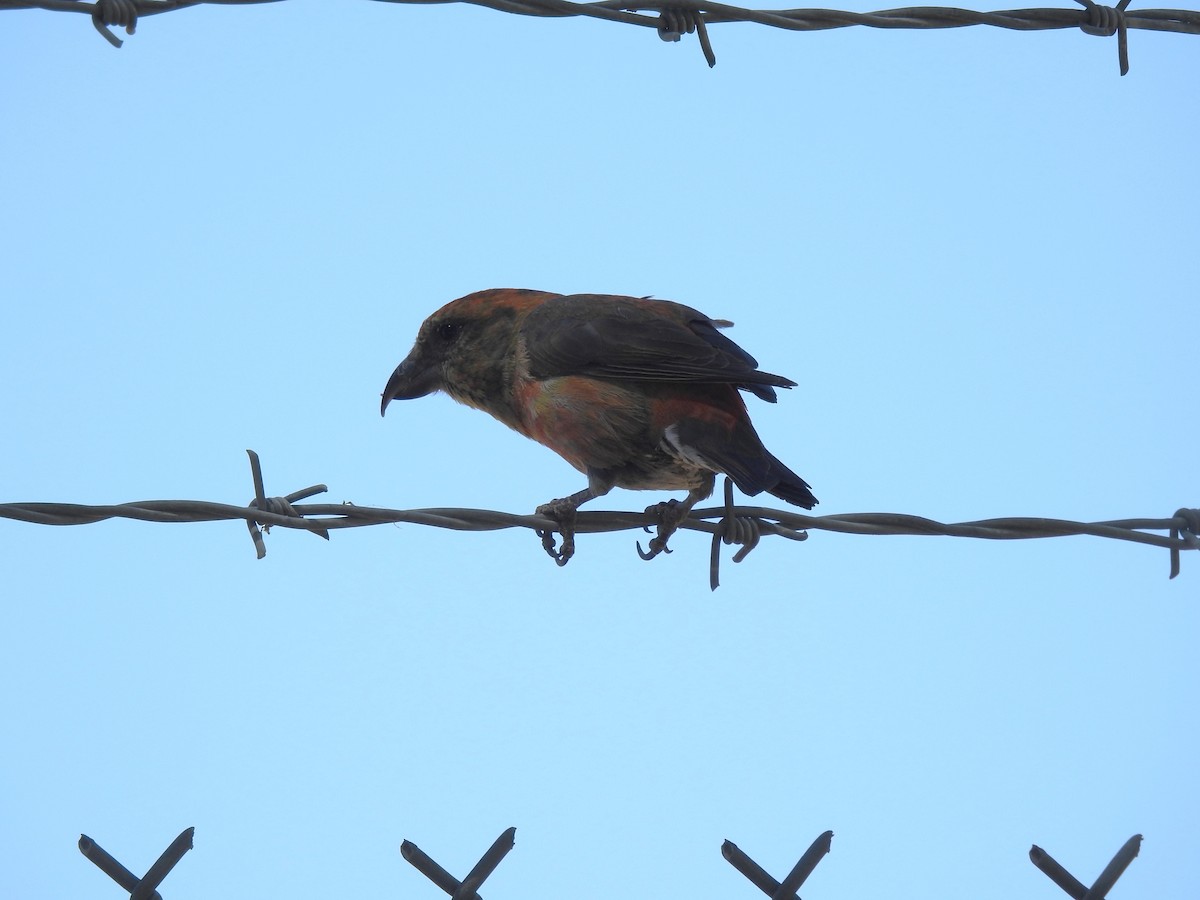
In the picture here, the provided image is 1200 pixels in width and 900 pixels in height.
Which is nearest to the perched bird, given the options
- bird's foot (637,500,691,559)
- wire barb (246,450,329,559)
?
bird's foot (637,500,691,559)

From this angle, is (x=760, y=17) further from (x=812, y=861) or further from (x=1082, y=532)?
(x=812, y=861)

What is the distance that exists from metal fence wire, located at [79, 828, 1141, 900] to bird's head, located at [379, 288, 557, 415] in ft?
8.52

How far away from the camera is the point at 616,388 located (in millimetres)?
4637

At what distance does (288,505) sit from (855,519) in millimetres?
1603

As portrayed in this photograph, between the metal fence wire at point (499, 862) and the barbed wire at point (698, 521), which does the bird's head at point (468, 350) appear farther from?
the metal fence wire at point (499, 862)

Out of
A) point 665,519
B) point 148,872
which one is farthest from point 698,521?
point 148,872

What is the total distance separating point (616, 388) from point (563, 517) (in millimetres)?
657

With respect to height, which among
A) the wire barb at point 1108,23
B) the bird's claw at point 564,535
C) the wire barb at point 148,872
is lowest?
the wire barb at point 148,872

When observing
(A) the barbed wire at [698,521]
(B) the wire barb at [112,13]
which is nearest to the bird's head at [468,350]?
(A) the barbed wire at [698,521]

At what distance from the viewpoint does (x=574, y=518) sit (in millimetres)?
4000

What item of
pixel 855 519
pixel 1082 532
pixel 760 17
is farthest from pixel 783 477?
pixel 760 17

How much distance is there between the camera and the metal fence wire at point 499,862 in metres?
2.76

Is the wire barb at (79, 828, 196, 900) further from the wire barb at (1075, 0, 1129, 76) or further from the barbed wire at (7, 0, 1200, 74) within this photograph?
the wire barb at (1075, 0, 1129, 76)

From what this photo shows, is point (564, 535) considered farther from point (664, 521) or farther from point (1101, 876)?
point (1101, 876)
